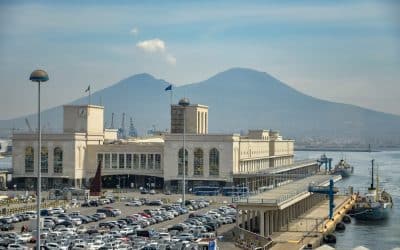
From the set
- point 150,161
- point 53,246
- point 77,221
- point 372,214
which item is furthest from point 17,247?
point 150,161

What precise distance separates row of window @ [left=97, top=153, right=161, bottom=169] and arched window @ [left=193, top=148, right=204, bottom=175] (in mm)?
1862

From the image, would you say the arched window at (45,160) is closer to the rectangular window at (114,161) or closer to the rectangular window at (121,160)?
the rectangular window at (114,161)

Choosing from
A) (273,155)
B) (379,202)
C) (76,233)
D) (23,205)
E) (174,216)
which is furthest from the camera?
(273,155)

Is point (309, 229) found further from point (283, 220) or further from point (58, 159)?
point (58, 159)

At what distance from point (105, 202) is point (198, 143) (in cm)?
760

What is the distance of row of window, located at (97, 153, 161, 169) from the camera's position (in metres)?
33.5

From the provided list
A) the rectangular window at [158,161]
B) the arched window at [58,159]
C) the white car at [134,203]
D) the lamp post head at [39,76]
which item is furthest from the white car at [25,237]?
the rectangular window at [158,161]

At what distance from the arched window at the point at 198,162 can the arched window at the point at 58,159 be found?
596 centimetres

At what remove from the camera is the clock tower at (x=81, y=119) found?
34781 millimetres

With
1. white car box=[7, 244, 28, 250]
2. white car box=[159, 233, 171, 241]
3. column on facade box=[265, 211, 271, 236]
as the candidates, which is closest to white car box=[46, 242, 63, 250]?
white car box=[7, 244, 28, 250]

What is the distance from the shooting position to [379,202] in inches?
1049

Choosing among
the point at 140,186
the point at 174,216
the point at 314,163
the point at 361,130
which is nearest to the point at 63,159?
the point at 140,186

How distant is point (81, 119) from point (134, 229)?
1764cm

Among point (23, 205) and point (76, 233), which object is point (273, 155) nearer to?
point (23, 205)
